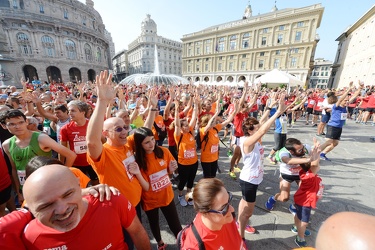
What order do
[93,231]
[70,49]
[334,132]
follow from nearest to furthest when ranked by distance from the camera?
[93,231] → [334,132] → [70,49]

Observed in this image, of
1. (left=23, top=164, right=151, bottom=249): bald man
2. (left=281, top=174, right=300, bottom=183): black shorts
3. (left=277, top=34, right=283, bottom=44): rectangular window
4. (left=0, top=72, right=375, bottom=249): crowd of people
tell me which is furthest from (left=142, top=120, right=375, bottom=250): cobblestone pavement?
(left=277, top=34, right=283, bottom=44): rectangular window

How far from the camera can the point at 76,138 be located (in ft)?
9.88

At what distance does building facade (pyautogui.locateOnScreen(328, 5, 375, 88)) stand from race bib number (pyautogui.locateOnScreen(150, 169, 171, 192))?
1160 inches

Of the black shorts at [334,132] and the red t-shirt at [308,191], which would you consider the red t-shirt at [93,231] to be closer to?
the red t-shirt at [308,191]

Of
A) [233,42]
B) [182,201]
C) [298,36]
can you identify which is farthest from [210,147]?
[233,42]

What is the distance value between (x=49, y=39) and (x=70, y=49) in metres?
4.19

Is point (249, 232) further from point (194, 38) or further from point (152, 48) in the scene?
point (152, 48)

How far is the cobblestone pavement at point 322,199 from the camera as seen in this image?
2.63 metres

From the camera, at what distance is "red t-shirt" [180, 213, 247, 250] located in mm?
1411

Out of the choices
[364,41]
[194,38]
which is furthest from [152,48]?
[364,41]

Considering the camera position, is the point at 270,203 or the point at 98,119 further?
the point at 270,203

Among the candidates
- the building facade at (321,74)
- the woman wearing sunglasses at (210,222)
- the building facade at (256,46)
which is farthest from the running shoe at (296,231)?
the building facade at (321,74)

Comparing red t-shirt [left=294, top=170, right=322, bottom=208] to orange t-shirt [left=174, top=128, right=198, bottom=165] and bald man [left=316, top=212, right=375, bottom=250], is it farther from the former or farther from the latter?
bald man [left=316, top=212, right=375, bottom=250]

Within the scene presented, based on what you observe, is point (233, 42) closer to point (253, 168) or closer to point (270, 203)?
point (270, 203)
